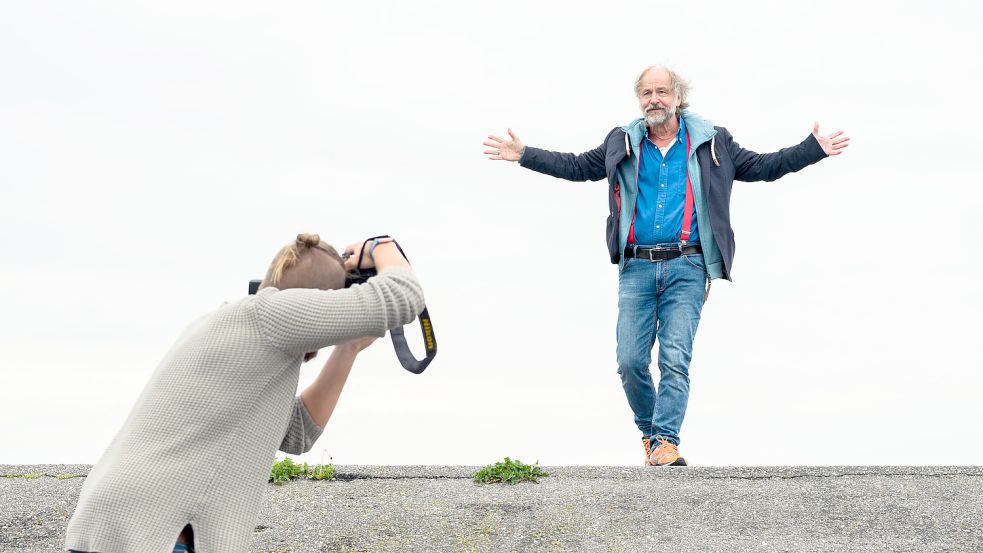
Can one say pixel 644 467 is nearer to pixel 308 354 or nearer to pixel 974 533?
pixel 974 533

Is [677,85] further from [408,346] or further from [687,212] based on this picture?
[408,346]

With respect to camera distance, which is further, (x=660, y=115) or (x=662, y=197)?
(x=660, y=115)

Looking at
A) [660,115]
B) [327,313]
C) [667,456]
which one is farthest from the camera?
[660,115]

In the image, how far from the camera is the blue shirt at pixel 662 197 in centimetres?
811

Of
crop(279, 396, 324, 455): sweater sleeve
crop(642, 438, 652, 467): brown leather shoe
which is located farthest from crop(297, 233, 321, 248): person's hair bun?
crop(642, 438, 652, 467): brown leather shoe

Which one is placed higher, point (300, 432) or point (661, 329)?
point (661, 329)

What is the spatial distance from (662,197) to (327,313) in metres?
5.50

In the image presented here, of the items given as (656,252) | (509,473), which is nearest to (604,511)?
(509,473)

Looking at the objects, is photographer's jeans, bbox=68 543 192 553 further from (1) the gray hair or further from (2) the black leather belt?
(1) the gray hair

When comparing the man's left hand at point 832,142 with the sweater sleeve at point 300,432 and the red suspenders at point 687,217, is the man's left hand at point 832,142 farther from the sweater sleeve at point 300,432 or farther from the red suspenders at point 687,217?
the sweater sleeve at point 300,432

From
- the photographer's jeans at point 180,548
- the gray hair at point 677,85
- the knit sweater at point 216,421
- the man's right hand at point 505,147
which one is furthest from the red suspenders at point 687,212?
the photographer's jeans at point 180,548

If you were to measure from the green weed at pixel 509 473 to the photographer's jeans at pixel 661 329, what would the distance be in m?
1.20

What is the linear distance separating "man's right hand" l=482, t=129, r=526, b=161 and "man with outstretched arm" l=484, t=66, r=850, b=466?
0.02 meters

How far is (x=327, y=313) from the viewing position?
10.2ft
